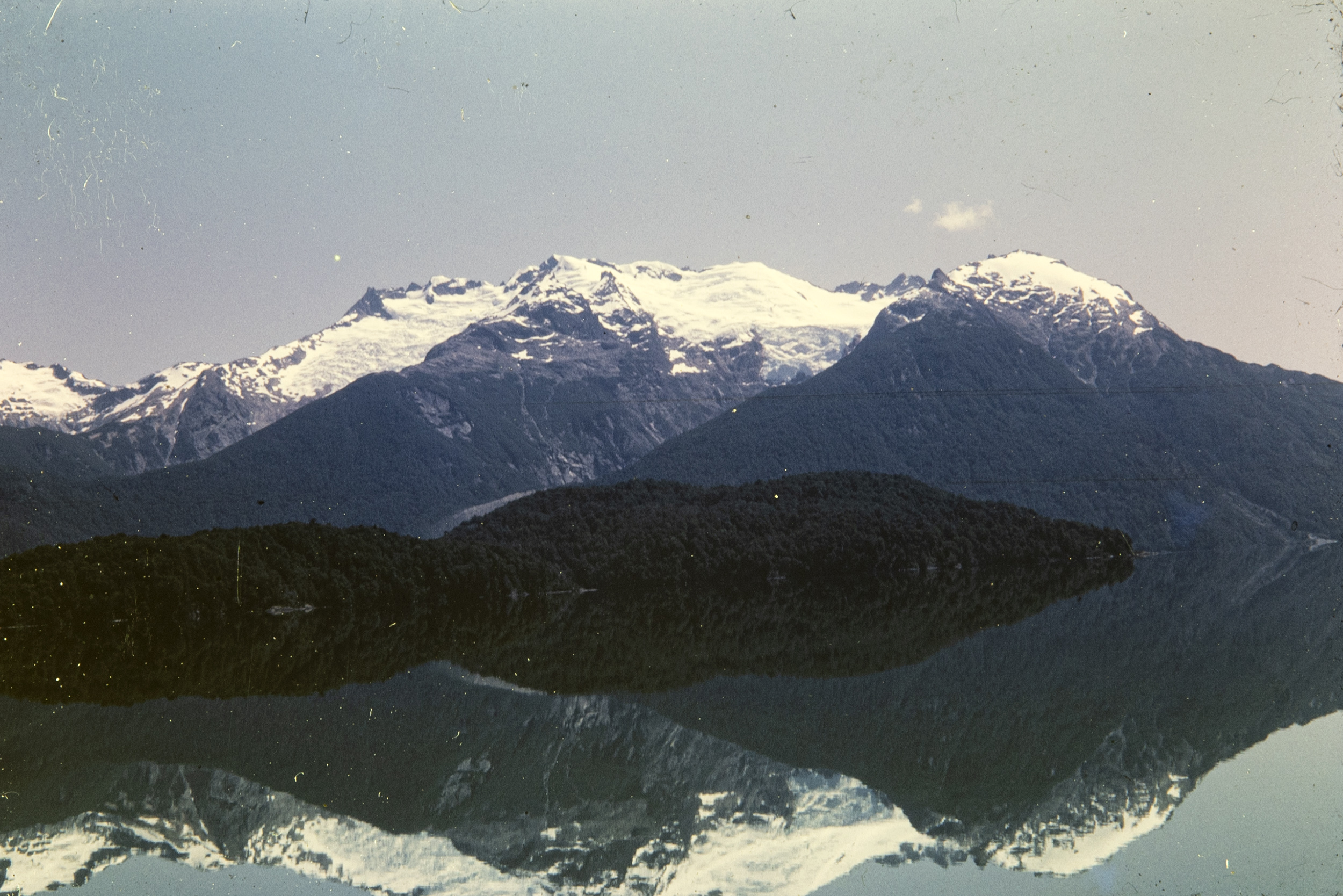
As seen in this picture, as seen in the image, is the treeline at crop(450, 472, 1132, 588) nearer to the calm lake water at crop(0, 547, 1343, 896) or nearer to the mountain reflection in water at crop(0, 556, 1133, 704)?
the mountain reflection in water at crop(0, 556, 1133, 704)

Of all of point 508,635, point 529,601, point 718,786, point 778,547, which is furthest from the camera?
point 778,547

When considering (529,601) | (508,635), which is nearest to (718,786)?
(508,635)

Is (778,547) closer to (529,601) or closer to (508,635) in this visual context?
(529,601)

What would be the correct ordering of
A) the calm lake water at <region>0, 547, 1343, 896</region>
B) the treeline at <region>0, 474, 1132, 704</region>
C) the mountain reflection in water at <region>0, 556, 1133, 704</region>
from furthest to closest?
1. the treeline at <region>0, 474, 1132, 704</region>
2. the mountain reflection in water at <region>0, 556, 1133, 704</region>
3. the calm lake water at <region>0, 547, 1343, 896</region>

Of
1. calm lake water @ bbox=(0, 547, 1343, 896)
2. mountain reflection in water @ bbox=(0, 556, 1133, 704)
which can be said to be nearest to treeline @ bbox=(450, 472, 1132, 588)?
mountain reflection in water @ bbox=(0, 556, 1133, 704)

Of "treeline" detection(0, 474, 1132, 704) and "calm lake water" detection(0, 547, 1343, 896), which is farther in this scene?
"treeline" detection(0, 474, 1132, 704)

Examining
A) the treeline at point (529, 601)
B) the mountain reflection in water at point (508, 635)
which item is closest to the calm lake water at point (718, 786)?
the mountain reflection in water at point (508, 635)

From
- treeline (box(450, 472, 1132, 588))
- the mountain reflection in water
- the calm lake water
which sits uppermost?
treeline (box(450, 472, 1132, 588))
